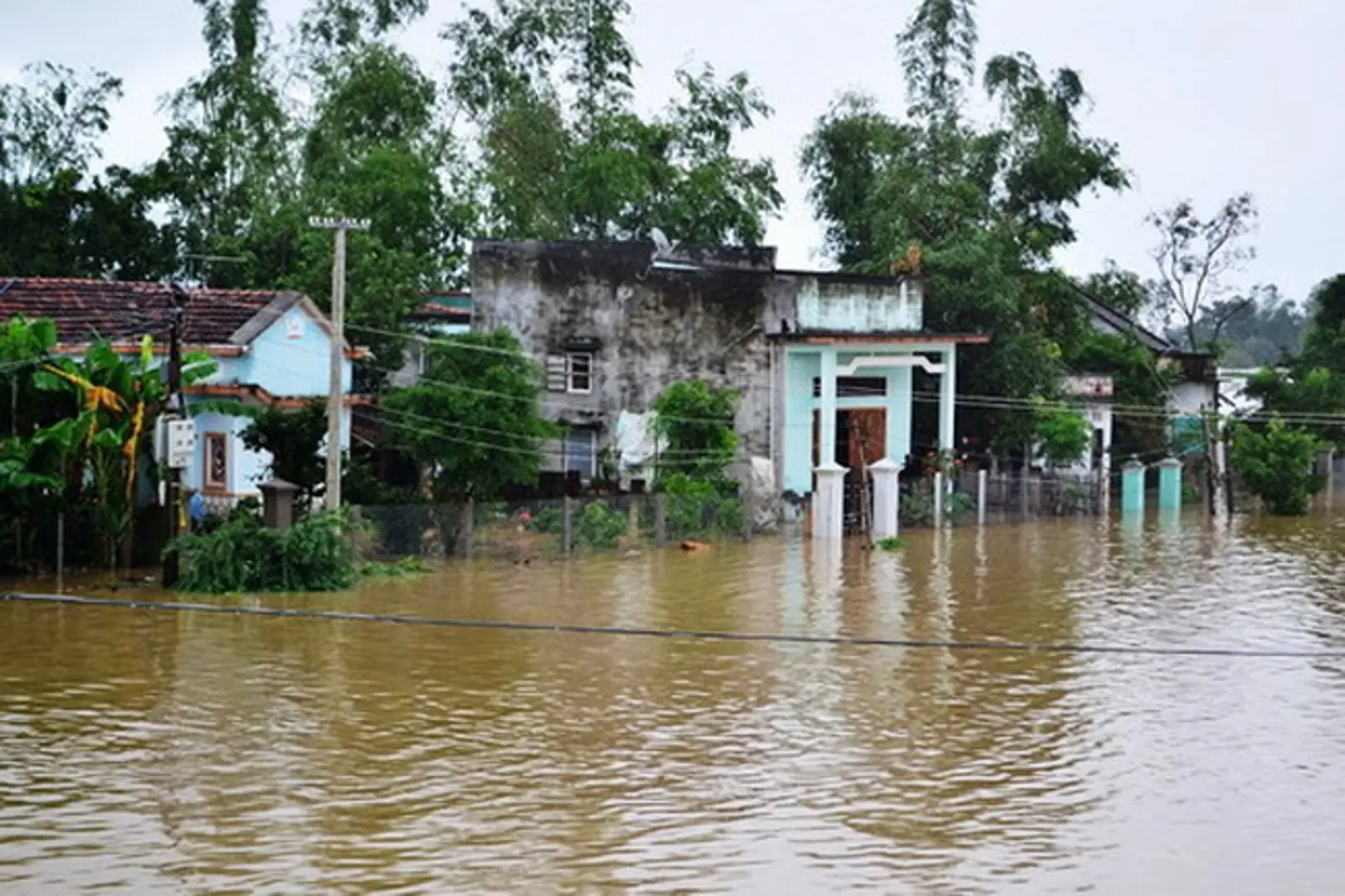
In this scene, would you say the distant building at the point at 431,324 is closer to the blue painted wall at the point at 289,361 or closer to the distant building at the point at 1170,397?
the blue painted wall at the point at 289,361

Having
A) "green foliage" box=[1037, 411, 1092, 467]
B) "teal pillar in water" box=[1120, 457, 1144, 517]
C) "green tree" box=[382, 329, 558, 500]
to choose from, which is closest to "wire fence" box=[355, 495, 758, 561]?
"green tree" box=[382, 329, 558, 500]

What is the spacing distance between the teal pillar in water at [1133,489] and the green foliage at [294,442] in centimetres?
2544

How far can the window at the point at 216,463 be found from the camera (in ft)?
113

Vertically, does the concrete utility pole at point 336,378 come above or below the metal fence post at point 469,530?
above

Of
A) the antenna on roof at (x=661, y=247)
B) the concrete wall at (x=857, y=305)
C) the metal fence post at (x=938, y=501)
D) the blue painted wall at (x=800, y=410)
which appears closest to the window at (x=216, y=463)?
the antenna on roof at (x=661, y=247)

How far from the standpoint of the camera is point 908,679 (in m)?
21.4

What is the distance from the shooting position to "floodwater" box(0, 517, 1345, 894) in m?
13.1

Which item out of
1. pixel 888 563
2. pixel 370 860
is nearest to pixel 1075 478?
pixel 888 563

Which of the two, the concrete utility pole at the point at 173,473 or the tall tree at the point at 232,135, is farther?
the tall tree at the point at 232,135

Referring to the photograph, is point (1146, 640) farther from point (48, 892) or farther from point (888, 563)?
point (48, 892)

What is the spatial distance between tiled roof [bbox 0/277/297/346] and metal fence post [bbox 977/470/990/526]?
1666 cm

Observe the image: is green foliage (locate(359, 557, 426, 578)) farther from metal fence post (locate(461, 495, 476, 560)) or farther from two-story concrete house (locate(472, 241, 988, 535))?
two-story concrete house (locate(472, 241, 988, 535))

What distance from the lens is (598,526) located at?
3459 cm

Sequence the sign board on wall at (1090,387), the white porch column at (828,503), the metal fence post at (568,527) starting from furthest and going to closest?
the sign board on wall at (1090,387) → the white porch column at (828,503) → the metal fence post at (568,527)
